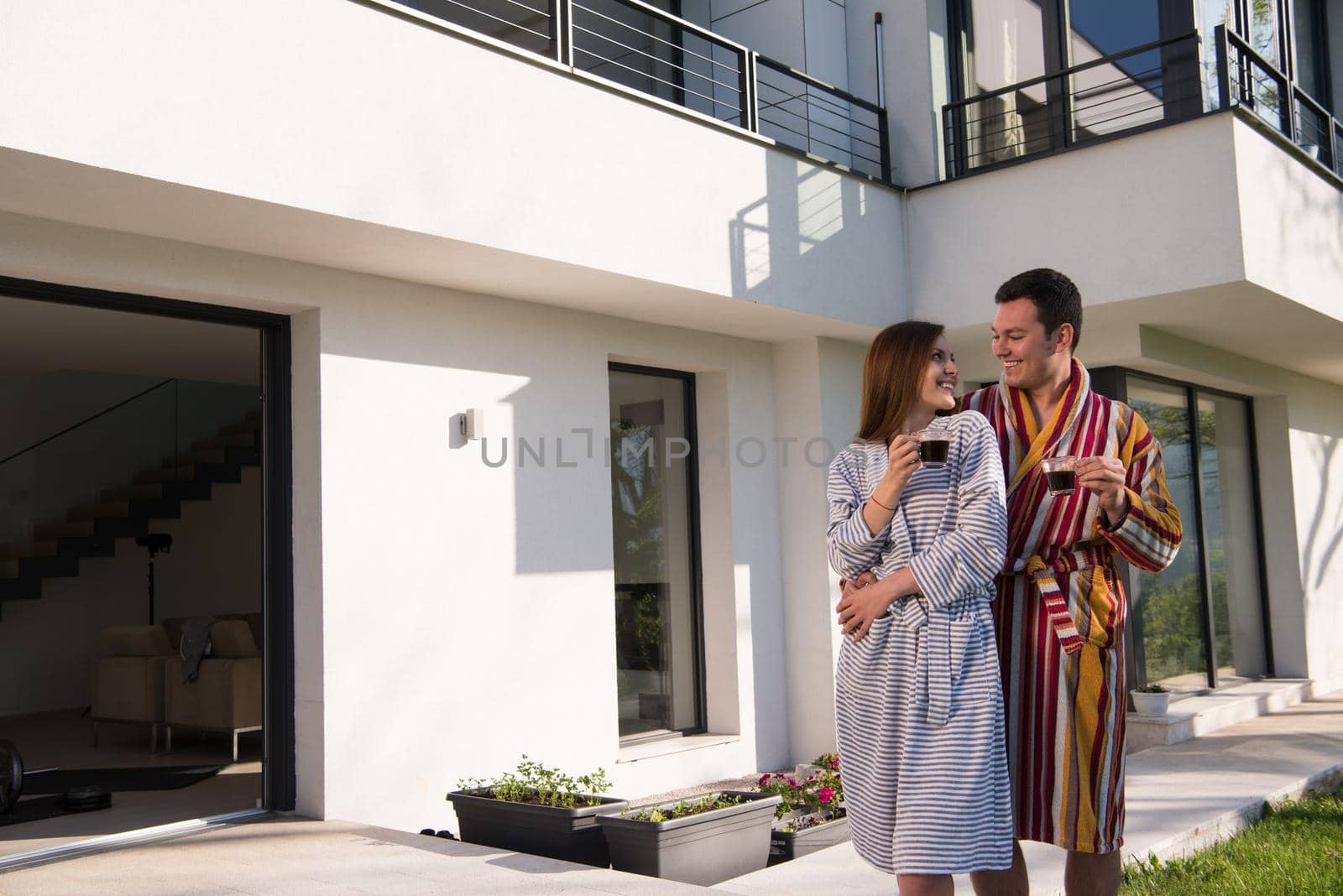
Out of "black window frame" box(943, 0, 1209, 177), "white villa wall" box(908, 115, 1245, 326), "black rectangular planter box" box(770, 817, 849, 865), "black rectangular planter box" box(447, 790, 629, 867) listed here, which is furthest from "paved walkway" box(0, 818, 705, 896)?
"black window frame" box(943, 0, 1209, 177)

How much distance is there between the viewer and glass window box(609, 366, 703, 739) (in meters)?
6.68

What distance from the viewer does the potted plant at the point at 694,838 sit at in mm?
4266

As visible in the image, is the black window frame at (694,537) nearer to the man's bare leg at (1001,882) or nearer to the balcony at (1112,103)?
the balcony at (1112,103)

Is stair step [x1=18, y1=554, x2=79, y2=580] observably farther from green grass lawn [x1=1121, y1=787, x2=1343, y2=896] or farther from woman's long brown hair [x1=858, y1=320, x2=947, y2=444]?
woman's long brown hair [x1=858, y1=320, x2=947, y2=444]

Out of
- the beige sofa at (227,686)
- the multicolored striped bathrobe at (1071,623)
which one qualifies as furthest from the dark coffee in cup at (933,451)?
the beige sofa at (227,686)

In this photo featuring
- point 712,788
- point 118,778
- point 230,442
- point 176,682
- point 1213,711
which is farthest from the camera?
point 230,442

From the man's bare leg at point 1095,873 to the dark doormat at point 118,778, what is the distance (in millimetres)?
4909

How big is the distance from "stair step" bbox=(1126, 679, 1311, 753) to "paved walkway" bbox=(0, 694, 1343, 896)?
3.91 feet

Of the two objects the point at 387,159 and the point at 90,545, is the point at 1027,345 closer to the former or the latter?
the point at 387,159

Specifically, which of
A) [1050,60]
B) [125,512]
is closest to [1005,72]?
[1050,60]

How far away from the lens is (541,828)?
4.50 m

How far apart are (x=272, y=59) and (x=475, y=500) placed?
2.21 metres

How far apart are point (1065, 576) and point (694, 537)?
4814mm

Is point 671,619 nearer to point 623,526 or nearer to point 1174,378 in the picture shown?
point 623,526
